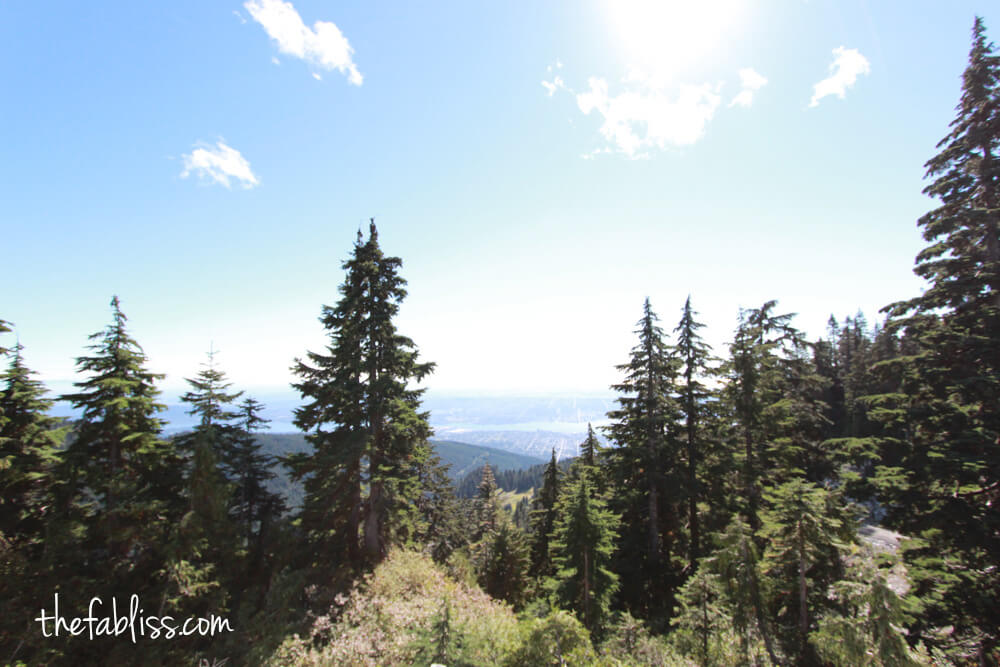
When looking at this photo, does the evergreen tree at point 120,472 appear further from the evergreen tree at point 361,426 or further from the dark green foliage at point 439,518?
the dark green foliage at point 439,518

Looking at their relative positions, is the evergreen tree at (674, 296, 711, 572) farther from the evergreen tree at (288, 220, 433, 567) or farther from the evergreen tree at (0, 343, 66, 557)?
the evergreen tree at (0, 343, 66, 557)

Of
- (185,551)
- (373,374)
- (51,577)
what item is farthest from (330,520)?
(51,577)

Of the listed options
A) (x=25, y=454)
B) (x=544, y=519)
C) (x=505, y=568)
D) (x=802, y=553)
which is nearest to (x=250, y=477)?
(x=25, y=454)

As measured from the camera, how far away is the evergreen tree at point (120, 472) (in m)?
12.0

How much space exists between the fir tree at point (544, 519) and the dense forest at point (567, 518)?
27.5 feet

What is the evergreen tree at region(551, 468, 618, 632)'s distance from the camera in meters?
14.7

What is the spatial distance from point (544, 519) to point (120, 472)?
2491 centimetres

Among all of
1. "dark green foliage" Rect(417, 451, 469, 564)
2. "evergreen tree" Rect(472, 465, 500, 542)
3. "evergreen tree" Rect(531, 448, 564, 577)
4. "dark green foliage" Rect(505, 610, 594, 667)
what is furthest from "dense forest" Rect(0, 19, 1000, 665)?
"evergreen tree" Rect(472, 465, 500, 542)

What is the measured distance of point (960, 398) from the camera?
442 inches

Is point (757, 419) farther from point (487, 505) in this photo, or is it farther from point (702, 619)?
point (487, 505)

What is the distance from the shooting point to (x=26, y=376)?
13891mm

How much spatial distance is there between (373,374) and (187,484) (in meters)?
7.33

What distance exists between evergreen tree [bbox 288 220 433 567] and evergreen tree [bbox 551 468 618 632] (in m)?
6.77

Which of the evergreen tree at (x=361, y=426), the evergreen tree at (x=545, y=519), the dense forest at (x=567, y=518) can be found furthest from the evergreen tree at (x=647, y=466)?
the evergreen tree at (x=361, y=426)
